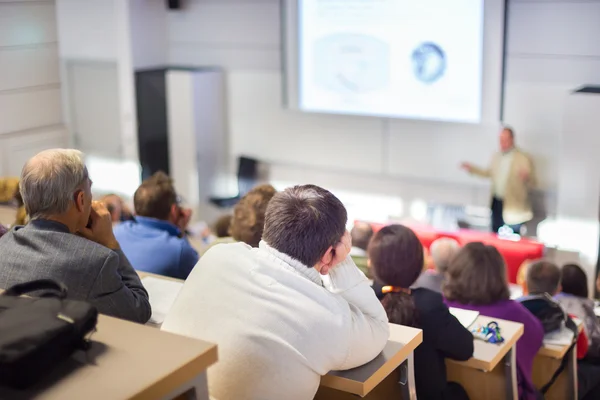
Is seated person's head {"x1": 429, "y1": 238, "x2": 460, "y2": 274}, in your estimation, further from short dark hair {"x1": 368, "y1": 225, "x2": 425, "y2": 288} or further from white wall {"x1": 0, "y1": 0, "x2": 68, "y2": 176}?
white wall {"x1": 0, "y1": 0, "x2": 68, "y2": 176}

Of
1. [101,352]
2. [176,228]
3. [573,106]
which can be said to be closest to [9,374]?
[101,352]

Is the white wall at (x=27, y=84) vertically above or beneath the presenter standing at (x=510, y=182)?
above

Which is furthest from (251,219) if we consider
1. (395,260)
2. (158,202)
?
(395,260)

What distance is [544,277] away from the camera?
3.67 m

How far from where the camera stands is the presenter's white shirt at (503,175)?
6.25 m

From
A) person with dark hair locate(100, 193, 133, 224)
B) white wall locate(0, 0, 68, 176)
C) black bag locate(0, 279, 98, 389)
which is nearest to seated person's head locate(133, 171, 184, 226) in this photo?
person with dark hair locate(100, 193, 133, 224)

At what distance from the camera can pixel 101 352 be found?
1.37 m

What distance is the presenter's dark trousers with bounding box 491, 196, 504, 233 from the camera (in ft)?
21.1

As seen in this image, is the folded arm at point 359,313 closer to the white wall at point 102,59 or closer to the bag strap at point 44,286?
the bag strap at point 44,286

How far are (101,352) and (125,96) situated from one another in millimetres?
6881

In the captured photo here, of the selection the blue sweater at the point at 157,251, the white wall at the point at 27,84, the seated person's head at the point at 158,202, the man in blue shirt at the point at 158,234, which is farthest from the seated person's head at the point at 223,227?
the white wall at the point at 27,84

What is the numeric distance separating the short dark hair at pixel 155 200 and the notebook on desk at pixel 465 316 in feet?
4.68

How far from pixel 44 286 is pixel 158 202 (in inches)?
81.8

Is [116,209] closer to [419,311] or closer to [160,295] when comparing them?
[160,295]
